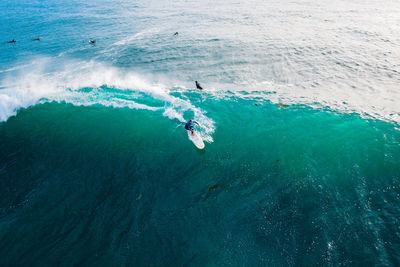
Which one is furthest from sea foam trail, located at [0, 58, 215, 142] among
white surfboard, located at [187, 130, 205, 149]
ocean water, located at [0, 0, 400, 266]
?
white surfboard, located at [187, 130, 205, 149]

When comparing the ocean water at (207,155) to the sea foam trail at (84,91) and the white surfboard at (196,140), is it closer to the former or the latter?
the sea foam trail at (84,91)

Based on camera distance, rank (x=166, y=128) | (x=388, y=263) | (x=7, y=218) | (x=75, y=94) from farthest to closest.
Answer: (x=75, y=94), (x=166, y=128), (x=7, y=218), (x=388, y=263)

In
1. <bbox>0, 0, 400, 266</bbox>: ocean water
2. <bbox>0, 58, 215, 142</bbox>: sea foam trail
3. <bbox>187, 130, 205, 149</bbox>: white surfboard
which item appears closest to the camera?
<bbox>0, 0, 400, 266</bbox>: ocean water

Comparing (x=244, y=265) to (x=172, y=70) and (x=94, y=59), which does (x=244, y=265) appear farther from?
(x=94, y=59)

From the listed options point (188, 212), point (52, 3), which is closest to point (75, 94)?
point (188, 212)

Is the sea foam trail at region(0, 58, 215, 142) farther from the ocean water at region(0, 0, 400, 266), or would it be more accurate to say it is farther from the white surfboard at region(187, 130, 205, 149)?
the white surfboard at region(187, 130, 205, 149)

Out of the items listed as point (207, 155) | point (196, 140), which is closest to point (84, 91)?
point (196, 140)
